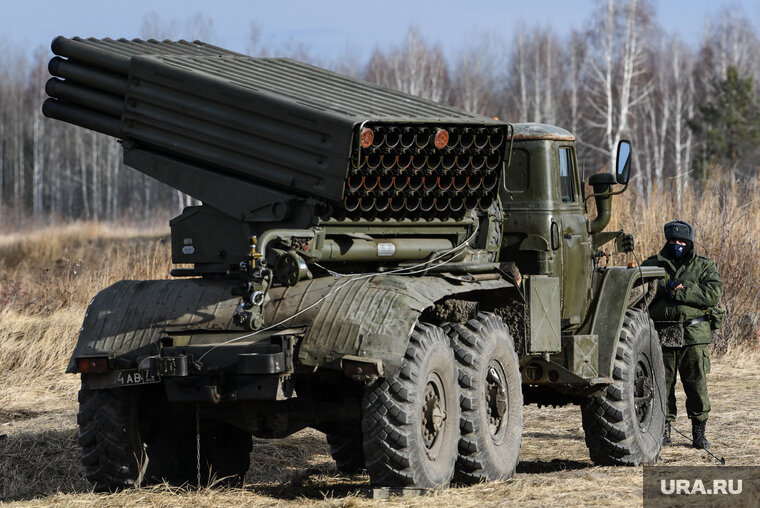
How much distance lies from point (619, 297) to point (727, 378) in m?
5.27

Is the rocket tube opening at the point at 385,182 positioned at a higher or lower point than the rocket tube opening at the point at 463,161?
lower

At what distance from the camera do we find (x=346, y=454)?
8.91 metres

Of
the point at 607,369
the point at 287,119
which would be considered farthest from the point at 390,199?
the point at 607,369

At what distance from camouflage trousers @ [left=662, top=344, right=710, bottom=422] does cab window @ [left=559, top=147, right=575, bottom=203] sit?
1815mm

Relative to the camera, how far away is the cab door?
9406mm

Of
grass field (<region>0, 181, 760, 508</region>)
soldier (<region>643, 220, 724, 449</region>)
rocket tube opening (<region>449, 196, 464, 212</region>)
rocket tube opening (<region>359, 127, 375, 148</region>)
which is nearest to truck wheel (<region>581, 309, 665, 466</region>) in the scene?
grass field (<region>0, 181, 760, 508</region>)

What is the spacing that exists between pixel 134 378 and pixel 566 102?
43.2 meters

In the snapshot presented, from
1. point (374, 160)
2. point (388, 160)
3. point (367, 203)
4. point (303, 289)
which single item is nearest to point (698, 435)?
point (367, 203)

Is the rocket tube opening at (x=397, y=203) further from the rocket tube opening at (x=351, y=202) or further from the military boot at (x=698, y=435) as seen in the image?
the military boot at (x=698, y=435)

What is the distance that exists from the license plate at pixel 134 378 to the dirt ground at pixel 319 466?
27.0 inches

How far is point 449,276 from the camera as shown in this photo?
7.62 m

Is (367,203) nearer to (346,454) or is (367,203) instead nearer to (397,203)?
(397,203)

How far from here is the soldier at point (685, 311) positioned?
33.5 feet

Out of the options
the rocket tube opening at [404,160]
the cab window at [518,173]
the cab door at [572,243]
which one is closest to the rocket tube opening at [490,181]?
the rocket tube opening at [404,160]
